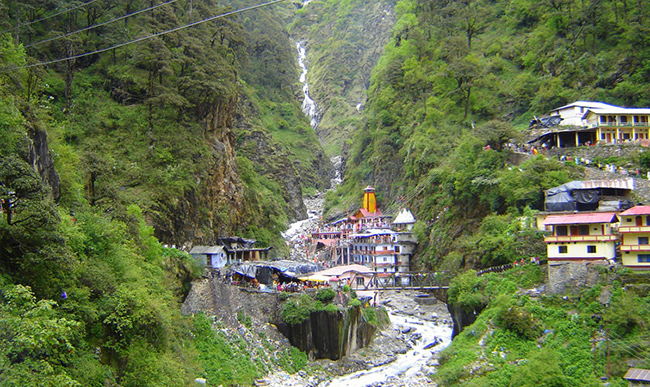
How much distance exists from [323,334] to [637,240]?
800 inches

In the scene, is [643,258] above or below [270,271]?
above

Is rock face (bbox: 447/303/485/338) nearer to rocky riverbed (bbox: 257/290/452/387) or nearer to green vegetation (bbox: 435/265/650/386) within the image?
green vegetation (bbox: 435/265/650/386)

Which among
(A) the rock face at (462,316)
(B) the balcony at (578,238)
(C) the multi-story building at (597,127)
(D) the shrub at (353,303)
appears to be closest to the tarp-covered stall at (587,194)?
(B) the balcony at (578,238)

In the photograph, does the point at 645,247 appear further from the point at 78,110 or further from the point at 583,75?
the point at 78,110

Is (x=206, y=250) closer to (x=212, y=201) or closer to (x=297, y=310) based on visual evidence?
(x=212, y=201)

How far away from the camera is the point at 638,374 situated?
24.9 m

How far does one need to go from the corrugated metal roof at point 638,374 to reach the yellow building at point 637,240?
28.3 feet

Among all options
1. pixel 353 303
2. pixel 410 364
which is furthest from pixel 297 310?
pixel 410 364

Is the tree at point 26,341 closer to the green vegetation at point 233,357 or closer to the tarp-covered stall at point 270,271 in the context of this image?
the green vegetation at point 233,357

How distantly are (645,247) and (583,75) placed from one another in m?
33.1

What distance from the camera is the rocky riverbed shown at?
33.9 m

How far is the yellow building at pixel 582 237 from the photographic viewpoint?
3366 cm

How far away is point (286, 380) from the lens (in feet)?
108

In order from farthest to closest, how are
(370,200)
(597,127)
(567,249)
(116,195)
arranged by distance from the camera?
1. (370,200)
2. (597,127)
3. (567,249)
4. (116,195)
